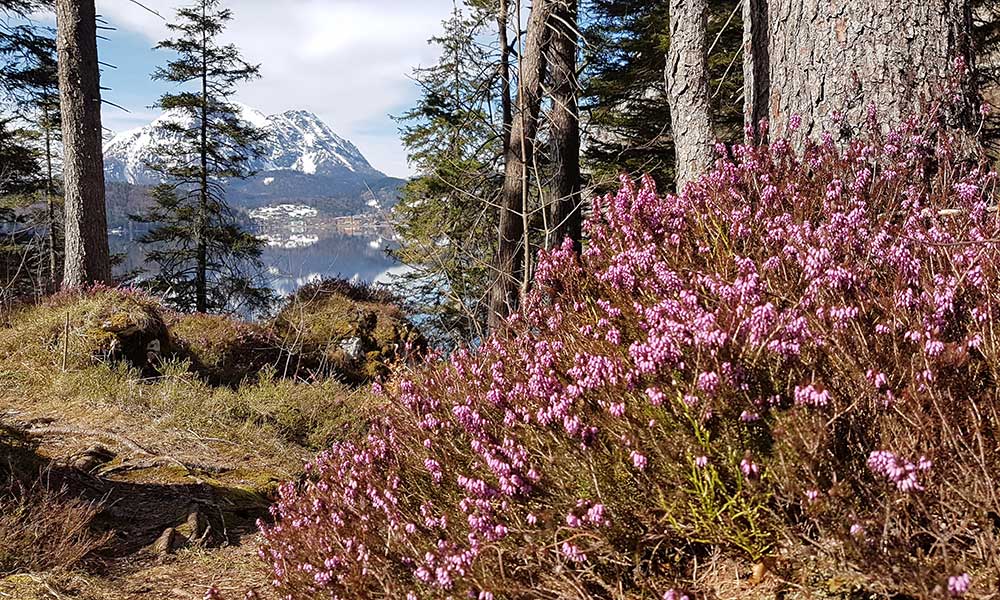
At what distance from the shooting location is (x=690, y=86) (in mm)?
5707

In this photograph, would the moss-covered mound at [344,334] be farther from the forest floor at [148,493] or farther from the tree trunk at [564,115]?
the forest floor at [148,493]

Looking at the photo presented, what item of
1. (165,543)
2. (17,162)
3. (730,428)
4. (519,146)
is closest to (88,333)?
(165,543)

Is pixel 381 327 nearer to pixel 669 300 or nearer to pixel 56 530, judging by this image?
pixel 56 530

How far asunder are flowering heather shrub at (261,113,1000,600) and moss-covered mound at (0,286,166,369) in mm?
6637

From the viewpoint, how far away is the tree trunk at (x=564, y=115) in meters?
8.83

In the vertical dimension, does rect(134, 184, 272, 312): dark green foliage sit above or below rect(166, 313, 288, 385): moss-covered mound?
above

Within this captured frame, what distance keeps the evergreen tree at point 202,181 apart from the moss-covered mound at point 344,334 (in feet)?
27.3

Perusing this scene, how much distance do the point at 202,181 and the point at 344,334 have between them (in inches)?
438

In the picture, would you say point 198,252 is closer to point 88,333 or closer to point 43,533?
point 88,333

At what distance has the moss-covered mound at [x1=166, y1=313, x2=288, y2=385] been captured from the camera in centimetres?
959

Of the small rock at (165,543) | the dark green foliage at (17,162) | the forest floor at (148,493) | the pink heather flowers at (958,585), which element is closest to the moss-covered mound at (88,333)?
the forest floor at (148,493)

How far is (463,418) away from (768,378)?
1183 millimetres

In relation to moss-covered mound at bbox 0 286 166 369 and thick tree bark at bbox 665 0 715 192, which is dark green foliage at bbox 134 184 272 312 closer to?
moss-covered mound at bbox 0 286 166 369

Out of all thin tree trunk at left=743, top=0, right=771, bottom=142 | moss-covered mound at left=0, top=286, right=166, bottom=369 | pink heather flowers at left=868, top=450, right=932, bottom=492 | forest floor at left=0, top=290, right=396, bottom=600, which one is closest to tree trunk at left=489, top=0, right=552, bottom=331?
forest floor at left=0, top=290, right=396, bottom=600
